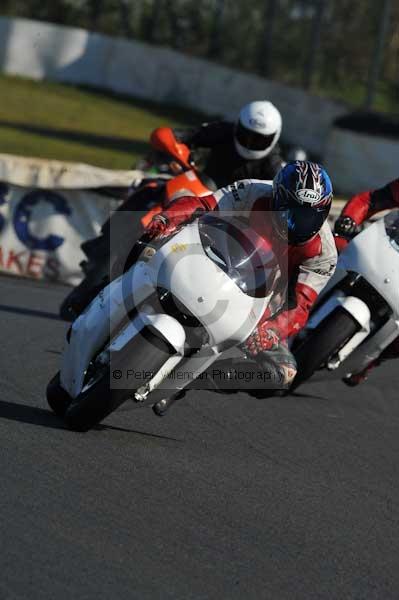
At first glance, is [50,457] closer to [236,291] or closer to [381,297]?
[236,291]

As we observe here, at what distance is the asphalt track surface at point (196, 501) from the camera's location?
4352 mm

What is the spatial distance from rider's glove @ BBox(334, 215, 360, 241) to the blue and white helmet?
74.5 inches

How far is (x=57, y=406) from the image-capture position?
21.1 ft

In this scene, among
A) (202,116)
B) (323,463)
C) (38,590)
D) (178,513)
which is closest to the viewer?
(38,590)

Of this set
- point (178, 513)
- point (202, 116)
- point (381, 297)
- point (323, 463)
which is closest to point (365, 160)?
point (202, 116)

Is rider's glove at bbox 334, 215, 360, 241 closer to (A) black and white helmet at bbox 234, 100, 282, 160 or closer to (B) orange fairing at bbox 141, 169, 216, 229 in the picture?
(B) orange fairing at bbox 141, 169, 216, 229

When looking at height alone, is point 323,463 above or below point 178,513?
below

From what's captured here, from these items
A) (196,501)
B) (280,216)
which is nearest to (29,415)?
(196,501)

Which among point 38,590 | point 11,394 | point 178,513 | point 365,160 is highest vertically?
point 38,590

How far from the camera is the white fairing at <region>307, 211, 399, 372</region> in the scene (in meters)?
7.89

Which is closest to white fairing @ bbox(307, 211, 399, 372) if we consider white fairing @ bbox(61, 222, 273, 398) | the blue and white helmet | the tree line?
the blue and white helmet

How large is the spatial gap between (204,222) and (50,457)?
4.09 feet

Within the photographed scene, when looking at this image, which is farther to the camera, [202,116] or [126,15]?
[126,15]

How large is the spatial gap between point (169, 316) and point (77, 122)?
23.0 meters
